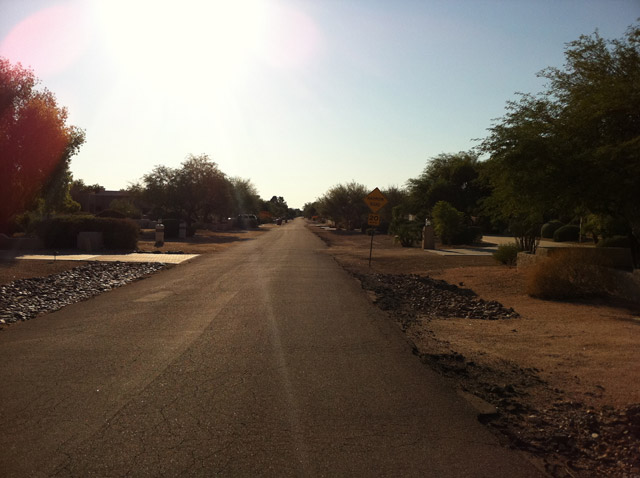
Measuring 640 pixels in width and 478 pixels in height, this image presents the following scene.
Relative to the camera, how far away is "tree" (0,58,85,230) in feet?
94.4

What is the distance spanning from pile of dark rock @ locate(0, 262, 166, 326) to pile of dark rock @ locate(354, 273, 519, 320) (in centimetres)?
747

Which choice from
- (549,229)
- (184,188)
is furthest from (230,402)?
(184,188)

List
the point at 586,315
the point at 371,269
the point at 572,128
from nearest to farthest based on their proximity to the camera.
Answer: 1. the point at 586,315
2. the point at 572,128
3. the point at 371,269

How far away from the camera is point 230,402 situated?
591 cm

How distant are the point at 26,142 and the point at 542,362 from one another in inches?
1129

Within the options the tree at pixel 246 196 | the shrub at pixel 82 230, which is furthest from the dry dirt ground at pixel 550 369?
the tree at pixel 246 196

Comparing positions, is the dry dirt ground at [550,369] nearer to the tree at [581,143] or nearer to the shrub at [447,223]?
the tree at [581,143]

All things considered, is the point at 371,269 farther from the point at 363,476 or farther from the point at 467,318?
the point at 363,476

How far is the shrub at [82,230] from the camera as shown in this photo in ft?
96.8

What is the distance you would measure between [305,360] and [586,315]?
22.9ft

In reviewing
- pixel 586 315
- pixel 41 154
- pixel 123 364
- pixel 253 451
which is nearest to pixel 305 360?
pixel 123 364

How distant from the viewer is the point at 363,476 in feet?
14.1

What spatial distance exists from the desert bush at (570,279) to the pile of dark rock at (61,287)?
11.4 m

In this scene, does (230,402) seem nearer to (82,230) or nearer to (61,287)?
(61,287)
